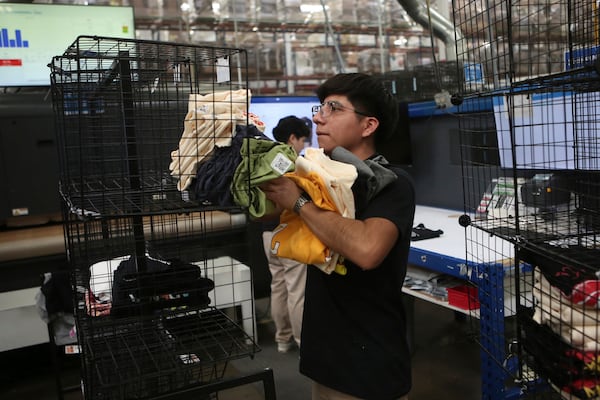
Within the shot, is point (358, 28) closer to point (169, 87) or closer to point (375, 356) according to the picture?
point (169, 87)

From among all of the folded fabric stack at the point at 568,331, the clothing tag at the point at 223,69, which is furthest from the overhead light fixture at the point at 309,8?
the folded fabric stack at the point at 568,331

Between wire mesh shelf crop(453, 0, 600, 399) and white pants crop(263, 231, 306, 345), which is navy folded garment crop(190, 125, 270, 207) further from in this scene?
white pants crop(263, 231, 306, 345)

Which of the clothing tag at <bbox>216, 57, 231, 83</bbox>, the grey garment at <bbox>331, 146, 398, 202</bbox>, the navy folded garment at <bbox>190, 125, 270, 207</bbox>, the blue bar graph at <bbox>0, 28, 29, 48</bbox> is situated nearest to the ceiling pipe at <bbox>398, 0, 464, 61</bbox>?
the blue bar graph at <bbox>0, 28, 29, 48</bbox>

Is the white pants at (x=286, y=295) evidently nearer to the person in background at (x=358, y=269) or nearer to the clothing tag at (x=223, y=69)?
the person in background at (x=358, y=269)

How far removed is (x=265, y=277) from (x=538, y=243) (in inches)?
125

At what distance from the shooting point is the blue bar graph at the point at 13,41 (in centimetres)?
341

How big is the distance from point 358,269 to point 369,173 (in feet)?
0.93

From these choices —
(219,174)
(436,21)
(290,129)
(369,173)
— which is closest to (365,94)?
(369,173)

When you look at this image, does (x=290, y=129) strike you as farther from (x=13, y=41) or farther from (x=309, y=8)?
(x=309, y=8)

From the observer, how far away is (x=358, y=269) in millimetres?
1513

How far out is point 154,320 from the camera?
5.09 feet

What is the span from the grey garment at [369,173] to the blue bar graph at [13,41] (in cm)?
288

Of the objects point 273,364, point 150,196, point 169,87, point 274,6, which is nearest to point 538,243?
point 150,196

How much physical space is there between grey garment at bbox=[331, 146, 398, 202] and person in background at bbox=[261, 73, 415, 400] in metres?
0.02
